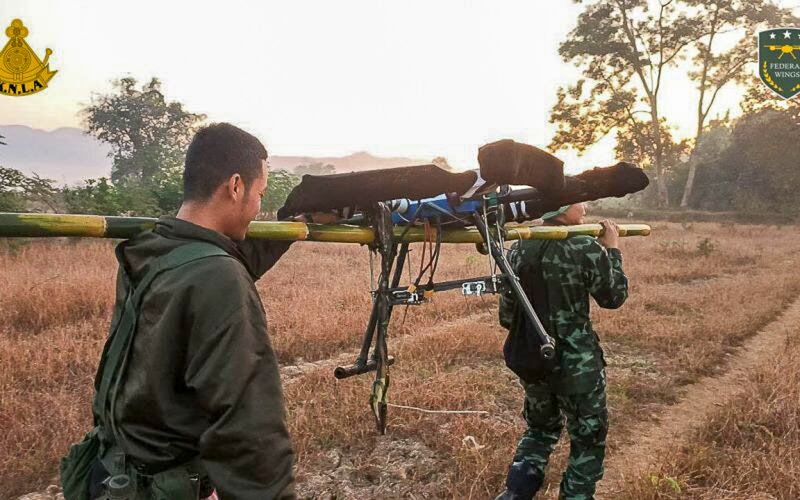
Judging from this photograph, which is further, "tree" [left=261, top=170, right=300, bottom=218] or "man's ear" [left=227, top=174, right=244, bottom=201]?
"tree" [left=261, top=170, right=300, bottom=218]

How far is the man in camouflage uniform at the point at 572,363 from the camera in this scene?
3.34 metres

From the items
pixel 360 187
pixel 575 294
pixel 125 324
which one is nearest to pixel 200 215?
pixel 125 324

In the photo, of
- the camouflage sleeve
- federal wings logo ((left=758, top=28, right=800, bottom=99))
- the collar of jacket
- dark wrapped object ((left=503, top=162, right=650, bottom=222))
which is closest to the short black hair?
the collar of jacket

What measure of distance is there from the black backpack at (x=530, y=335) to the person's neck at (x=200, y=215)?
2.13 m

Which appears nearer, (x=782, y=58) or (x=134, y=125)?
(x=782, y=58)

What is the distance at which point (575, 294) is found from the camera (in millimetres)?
3441

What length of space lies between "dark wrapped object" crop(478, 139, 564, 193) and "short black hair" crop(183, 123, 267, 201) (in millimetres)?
1119

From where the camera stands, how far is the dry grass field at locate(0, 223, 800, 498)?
3.97m

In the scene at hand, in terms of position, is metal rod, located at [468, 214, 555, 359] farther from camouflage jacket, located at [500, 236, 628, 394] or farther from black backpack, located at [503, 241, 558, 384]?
camouflage jacket, located at [500, 236, 628, 394]

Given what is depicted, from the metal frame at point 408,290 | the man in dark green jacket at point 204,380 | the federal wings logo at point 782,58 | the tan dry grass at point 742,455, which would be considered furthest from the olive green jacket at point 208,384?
the federal wings logo at point 782,58

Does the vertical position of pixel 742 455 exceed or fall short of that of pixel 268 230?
it falls short

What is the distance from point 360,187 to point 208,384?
1.23 m

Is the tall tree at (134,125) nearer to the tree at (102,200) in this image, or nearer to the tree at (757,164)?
the tree at (102,200)

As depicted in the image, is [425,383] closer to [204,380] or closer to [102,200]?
[204,380]
